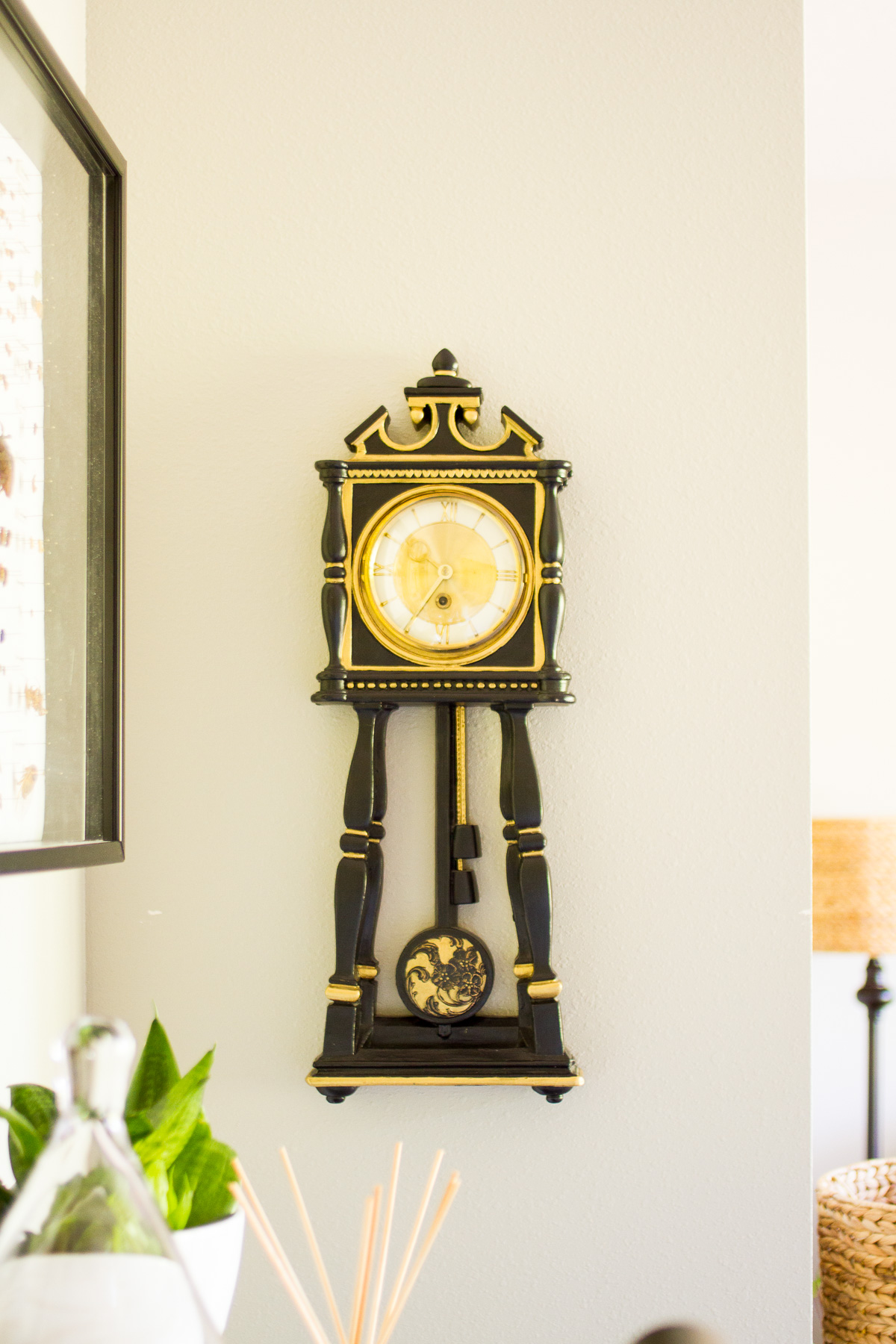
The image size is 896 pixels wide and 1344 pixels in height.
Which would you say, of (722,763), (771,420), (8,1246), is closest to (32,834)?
(8,1246)

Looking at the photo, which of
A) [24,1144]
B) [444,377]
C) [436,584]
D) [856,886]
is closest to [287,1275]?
[24,1144]

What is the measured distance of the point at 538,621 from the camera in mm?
1115

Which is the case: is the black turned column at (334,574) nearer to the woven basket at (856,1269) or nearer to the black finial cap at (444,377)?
the black finial cap at (444,377)

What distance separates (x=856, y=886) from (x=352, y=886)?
1.03 m

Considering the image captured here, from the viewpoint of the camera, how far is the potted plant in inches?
25.3

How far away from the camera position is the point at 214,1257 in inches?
26.5

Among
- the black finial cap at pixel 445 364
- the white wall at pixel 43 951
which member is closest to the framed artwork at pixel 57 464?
the white wall at pixel 43 951

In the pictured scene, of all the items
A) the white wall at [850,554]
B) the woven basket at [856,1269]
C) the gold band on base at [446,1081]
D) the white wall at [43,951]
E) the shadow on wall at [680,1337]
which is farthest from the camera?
the white wall at [850,554]

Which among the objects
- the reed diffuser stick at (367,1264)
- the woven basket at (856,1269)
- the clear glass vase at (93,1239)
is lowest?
the woven basket at (856,1269)

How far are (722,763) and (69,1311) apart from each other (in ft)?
3.03

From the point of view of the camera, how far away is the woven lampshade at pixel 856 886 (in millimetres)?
1743

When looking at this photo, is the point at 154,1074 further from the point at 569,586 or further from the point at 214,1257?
the point at 569,586

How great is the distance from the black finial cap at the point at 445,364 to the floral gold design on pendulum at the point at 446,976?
631mm

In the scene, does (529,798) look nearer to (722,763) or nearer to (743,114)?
(722,763)
